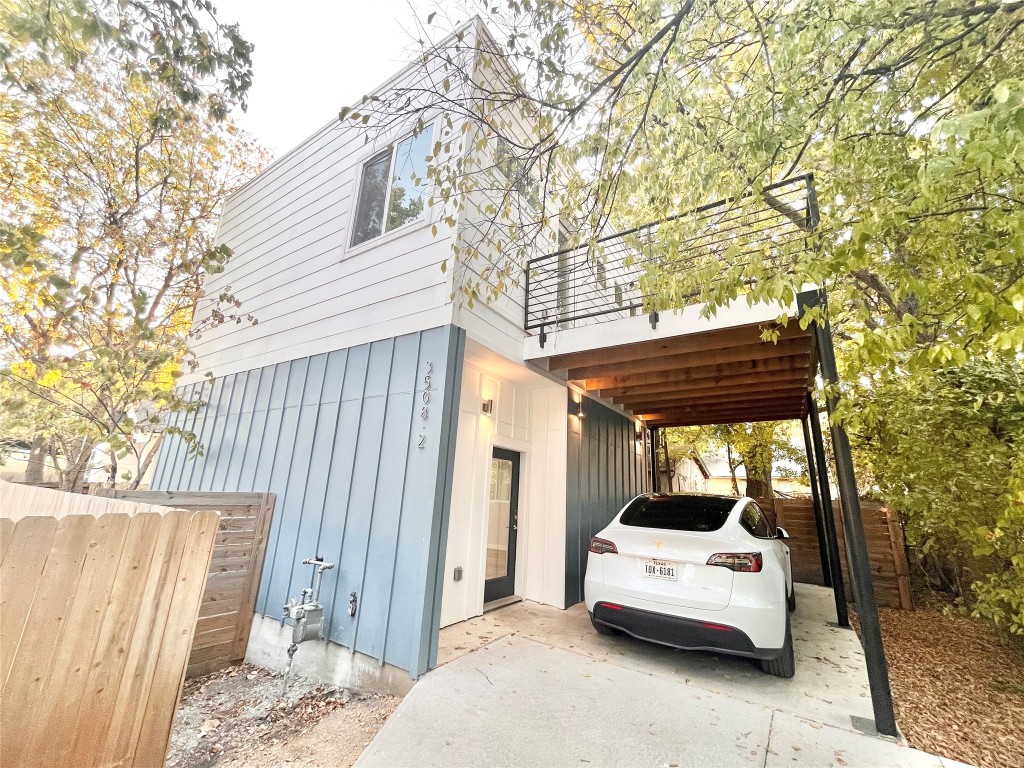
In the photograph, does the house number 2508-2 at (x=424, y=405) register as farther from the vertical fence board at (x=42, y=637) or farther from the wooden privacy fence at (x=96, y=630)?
the vertical fence board at (x=42, y=637)

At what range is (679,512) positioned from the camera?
4137 mm

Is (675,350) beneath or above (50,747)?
above

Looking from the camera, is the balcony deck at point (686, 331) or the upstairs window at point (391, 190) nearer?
the balcony deck at point (686, 331)

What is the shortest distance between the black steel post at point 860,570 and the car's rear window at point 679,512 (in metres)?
0.95

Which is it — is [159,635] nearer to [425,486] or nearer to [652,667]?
[425,486]

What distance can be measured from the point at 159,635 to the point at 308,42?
15.6ft

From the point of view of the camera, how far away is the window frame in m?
4.79

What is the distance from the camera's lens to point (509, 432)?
19.6 feet

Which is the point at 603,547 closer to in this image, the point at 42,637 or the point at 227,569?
the point at 42,637

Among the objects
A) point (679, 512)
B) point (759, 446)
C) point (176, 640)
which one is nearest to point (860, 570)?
point (679, 512)

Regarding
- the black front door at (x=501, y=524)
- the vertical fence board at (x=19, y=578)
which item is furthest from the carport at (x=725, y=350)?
the vertical fence board at (x=19, y=578)

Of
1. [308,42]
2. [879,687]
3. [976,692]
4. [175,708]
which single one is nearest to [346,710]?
[175,708]

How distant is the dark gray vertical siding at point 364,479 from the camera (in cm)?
368

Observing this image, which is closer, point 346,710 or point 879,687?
point 879,687
